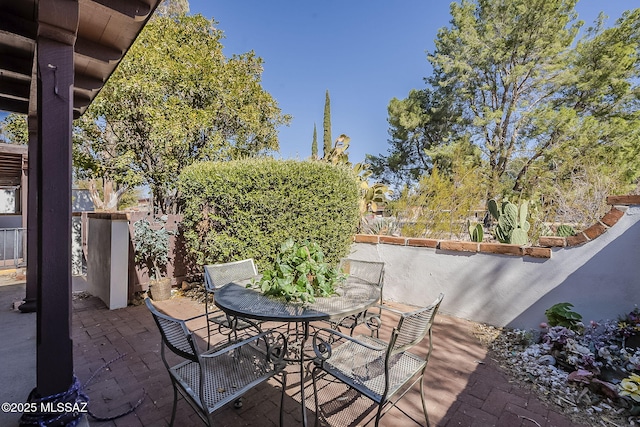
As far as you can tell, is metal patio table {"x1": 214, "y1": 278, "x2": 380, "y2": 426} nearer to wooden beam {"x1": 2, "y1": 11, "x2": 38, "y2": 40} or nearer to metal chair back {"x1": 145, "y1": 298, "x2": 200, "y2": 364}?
metal chair back {"x1": 145, "y1": 298, "x2": 200, "y2": 364}

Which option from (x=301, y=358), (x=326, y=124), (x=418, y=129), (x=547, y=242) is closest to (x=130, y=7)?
(x=301, y=358)

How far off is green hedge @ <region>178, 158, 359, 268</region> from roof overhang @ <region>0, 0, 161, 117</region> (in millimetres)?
1617

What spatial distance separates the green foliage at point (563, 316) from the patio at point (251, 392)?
730 millimetres

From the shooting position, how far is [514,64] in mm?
13148

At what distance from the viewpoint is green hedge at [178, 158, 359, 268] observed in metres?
3.71

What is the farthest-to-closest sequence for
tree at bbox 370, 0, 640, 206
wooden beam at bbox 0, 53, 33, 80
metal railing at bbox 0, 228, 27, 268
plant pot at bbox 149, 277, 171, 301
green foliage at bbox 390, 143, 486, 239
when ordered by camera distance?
tree at bbox 370, 0, 640, 206, metal railing at bbox 0, 228, 27, 268, green foliage at bbox 390, 143, 486, 239, plant pot at bbox 149, 277, 171, 301, wooden beam at bbox 0, 53, 33, 80

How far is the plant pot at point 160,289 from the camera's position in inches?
159

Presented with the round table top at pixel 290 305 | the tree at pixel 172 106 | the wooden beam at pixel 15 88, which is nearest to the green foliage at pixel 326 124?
the tree at pixel 172 106

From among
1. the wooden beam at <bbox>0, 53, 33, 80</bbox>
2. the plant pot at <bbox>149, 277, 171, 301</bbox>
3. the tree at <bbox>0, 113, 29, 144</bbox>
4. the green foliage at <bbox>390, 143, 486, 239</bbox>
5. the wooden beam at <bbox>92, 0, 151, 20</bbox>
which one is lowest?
the plant pot at <bbox>149, 277, 171, 301</bbox>

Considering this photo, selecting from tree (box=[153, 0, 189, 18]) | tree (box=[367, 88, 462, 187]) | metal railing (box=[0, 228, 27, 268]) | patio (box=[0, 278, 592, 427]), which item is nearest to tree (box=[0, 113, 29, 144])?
metal railing (box=[0, 228, 27, 268])

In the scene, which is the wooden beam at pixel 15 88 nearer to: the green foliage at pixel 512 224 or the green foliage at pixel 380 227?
the green foliage at pixel 380 227

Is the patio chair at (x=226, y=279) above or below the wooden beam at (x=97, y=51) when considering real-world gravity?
below

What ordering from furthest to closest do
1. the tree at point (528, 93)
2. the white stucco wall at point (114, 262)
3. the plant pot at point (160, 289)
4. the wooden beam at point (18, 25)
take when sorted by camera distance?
the tree at point (528, 93) → the plant pot at point (160, 289) → the white stucco wall at point (114, 262) → the wooden beam at point (18, 25)

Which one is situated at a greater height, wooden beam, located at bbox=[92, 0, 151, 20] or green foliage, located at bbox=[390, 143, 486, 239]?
wooden beam, located at bbox=[92, 0, 151, 20]
